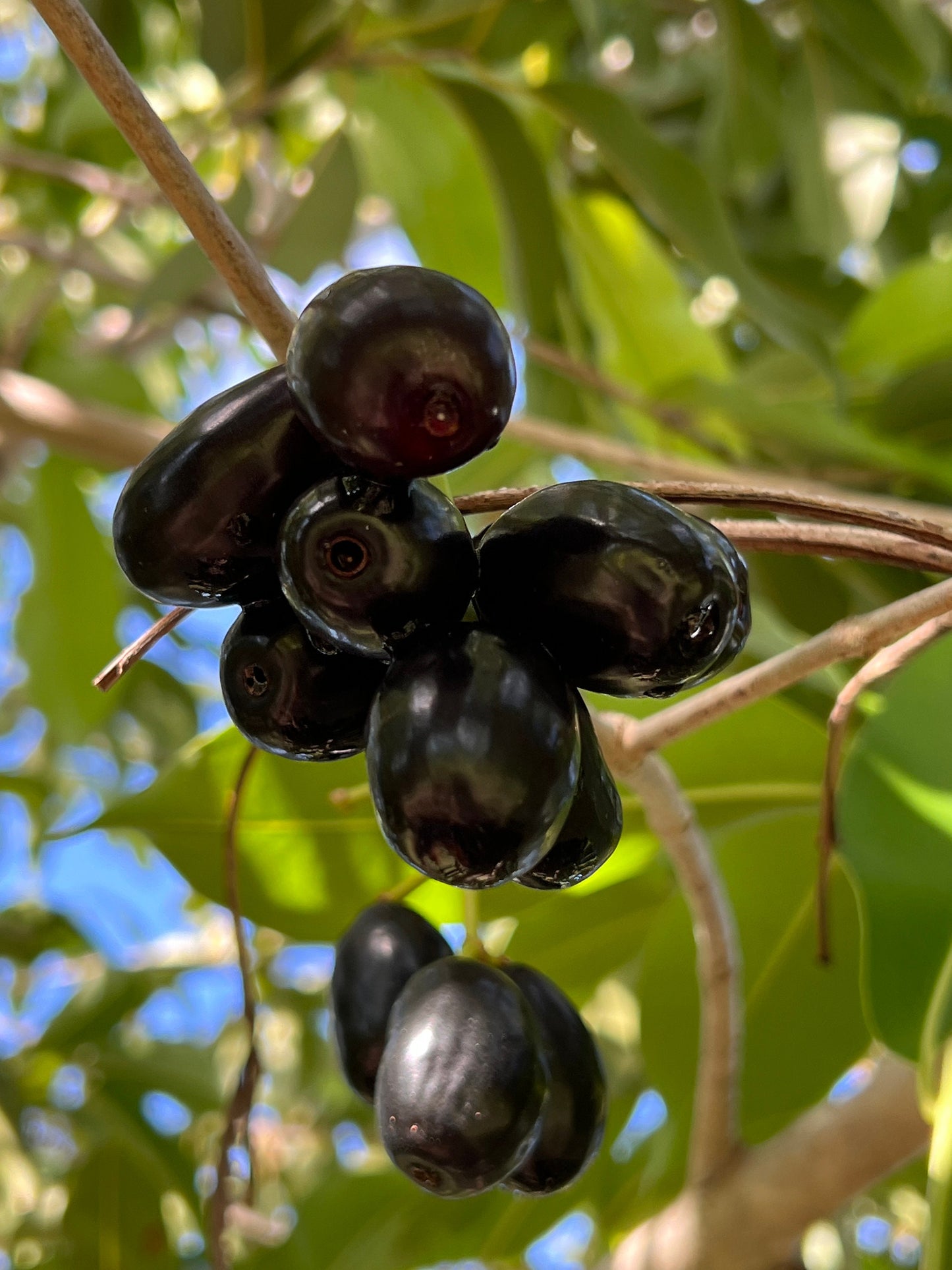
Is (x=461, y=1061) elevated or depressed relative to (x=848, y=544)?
depressed

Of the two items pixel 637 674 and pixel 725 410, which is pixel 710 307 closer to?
pixel 725 410

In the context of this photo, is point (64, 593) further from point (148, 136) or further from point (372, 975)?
point (148, 136)

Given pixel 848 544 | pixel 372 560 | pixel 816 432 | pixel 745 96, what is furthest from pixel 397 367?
pixel 745 96

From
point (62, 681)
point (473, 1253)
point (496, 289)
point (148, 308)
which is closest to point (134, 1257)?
point (473, 1253)

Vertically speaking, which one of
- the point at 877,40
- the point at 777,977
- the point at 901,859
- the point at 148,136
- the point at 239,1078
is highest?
the point at 148,136

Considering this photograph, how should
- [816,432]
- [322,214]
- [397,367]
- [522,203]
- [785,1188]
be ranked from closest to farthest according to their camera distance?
[397,367] → [785,1188] → [816,432] → [522,203] → [322,214]

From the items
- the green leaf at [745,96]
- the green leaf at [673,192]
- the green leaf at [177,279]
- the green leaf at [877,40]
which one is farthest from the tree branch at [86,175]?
the green leaf at [877,40]

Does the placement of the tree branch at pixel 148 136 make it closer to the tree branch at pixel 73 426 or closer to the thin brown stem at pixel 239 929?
the thin brown stem at pixel 239 929
